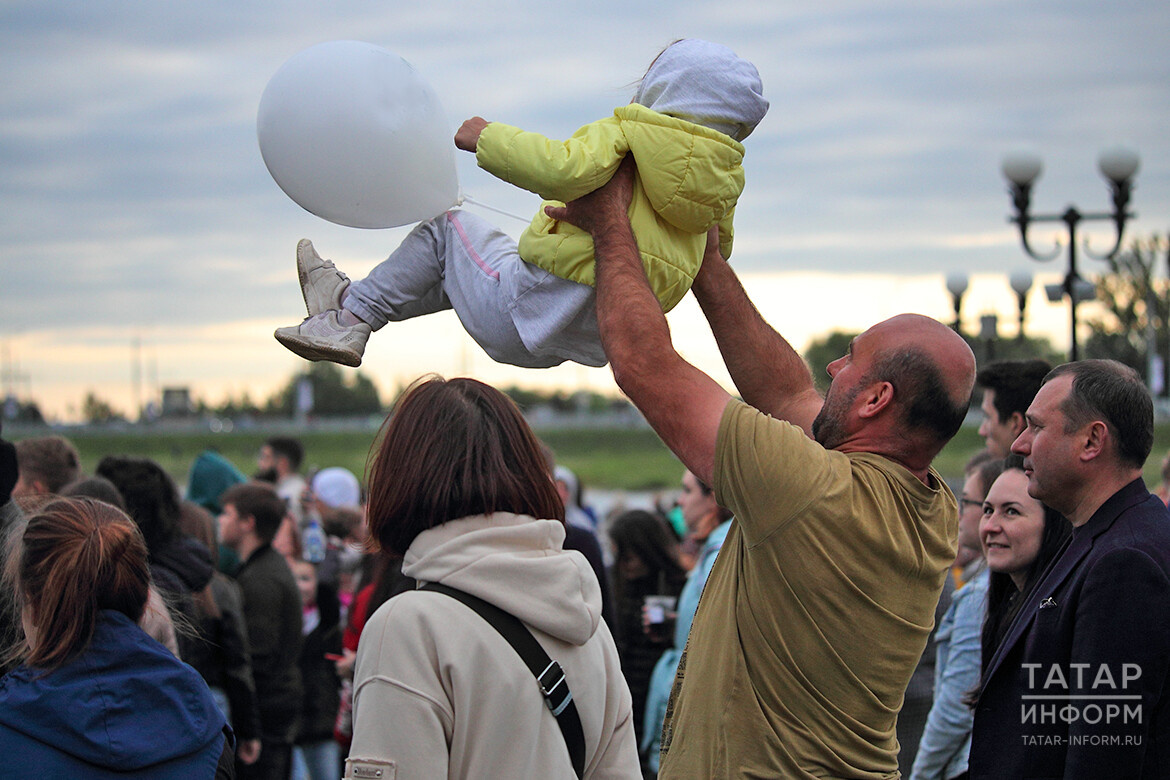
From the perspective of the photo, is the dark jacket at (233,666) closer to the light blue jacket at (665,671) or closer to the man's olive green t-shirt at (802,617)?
the light blue jacket at (665,671)

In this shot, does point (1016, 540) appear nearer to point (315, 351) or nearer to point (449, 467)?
point (449, 467)

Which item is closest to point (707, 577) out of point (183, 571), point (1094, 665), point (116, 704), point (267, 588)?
point (1094, 665)

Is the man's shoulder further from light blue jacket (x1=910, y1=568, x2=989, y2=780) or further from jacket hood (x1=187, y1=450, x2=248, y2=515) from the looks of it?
jacket hood (x1=187, y1=450, x2=248, y2=515)

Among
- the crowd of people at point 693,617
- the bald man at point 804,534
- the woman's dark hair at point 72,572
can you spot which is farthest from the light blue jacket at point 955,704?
the woman's dark hair at point 72,572

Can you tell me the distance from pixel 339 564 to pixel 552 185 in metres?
4.78

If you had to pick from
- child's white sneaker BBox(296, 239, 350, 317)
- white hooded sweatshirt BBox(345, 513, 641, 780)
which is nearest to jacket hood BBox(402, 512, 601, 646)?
white hooded sweatshirt BBox(345, 513, 641, 780)

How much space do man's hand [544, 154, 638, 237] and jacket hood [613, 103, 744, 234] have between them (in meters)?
0.04

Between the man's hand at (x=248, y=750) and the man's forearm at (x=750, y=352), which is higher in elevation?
the man's forearm at (x=750, y=352)

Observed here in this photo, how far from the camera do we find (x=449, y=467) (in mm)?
1980

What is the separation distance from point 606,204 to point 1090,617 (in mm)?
1536

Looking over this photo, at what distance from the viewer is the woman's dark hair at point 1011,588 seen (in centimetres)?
316

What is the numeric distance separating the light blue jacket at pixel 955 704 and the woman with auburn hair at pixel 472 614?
1.79 m

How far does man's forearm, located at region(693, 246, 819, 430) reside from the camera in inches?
107

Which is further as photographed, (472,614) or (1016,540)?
(1016,540)
